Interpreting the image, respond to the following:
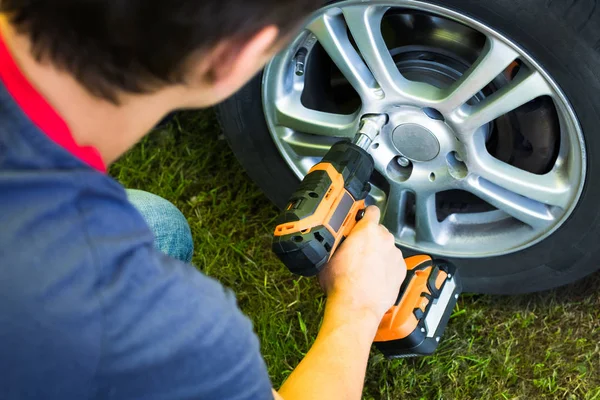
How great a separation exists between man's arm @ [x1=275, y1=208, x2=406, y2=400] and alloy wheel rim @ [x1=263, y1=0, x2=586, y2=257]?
248 millimetres

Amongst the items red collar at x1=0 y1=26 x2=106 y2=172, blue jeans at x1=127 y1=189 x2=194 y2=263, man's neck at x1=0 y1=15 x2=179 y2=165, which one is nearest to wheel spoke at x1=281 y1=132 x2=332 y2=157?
blue jeans at x1=127 y1=189 x2=194 y2=263

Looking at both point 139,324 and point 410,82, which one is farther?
point 410,82

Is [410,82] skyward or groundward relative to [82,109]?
groundward

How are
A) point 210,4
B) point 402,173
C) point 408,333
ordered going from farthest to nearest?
point 402,173 → point 408,333 → point 210,4

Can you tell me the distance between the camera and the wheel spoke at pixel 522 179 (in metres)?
1.59

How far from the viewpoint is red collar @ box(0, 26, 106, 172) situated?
2.63 ft

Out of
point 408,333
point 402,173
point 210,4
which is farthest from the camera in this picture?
point 402,173

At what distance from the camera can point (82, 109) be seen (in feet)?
2.77

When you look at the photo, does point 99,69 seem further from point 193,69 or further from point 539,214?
point 539,214

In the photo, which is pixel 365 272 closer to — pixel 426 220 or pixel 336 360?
pixel 336 360

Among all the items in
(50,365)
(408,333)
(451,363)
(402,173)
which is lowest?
(451,363)

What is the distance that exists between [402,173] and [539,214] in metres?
0.35

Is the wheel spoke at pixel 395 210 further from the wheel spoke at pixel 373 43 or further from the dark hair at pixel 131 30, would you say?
the dark hair at pixel 131 30

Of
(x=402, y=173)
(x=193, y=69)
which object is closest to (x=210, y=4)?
(x=193, y=69)
